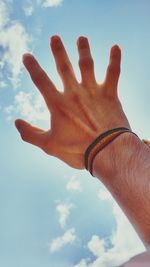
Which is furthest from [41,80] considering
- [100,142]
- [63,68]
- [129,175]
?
[129,175]

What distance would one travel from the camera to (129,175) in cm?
255

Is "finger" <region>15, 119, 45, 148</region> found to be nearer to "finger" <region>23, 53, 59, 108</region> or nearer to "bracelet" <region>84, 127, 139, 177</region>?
"finger" <region>23, 53, 59, 108</region>

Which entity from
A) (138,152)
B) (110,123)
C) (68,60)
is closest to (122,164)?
(138,152)

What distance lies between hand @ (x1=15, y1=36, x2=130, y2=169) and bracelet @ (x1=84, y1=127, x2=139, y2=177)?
0.21 ft

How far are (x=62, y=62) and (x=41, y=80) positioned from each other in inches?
10.3

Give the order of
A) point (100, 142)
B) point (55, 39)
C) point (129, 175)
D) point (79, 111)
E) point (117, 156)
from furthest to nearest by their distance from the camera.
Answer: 1. point (55, 39)
2. point (79, 111)
3. point (100, 142)
4. point (117, 156)
5. point (129, 175)

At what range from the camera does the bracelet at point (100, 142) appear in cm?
286

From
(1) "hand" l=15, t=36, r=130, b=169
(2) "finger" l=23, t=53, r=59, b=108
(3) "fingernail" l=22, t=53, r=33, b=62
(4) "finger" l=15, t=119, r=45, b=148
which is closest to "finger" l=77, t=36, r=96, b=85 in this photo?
(1) "hand" l=15, t=36, r=130, b=169

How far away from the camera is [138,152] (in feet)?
8.74

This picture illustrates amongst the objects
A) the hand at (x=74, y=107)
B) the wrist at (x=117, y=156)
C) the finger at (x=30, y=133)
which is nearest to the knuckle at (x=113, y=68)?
the hand at (x=74, y=107)

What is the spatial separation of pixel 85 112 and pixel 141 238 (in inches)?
45.2

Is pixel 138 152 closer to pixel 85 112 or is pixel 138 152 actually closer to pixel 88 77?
pixel 85 112

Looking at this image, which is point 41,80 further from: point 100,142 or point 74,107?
point 100,142

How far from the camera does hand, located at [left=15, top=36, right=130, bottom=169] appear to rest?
119 inches
